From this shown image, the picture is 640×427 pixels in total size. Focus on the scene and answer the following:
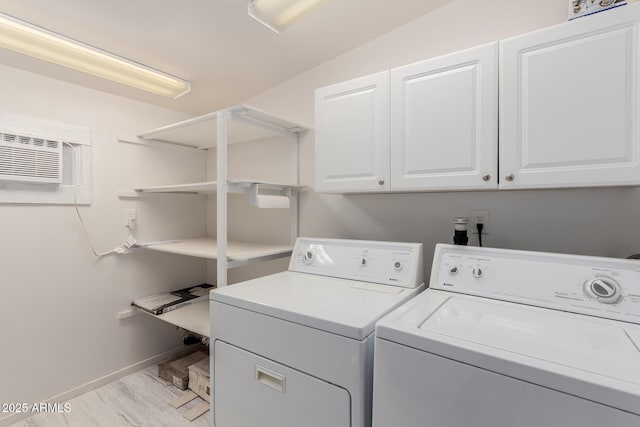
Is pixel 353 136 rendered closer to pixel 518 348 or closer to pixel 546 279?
pixel 546 279

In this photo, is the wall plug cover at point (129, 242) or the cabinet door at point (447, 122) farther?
the wall plug cover at point (129, 242)

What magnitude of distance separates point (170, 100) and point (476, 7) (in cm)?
224

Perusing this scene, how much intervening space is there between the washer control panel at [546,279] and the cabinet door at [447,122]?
0.32 m

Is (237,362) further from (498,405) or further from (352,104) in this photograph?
(352,104)

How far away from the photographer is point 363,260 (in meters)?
1.53

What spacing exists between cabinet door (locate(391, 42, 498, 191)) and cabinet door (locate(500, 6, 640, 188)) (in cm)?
6

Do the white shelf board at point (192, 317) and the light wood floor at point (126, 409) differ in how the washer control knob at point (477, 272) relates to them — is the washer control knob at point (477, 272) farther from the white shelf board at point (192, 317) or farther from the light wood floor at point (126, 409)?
the light wood floor at point (126, 409)

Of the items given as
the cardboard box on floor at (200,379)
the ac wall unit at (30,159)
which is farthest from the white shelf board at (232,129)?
the cardboard box on floor at (200,379)

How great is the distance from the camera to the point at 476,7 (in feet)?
4.95

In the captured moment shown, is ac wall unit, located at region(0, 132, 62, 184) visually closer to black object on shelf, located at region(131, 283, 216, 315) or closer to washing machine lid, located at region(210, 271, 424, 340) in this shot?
black object on shelf, located at region(131, 283, 216, 315)

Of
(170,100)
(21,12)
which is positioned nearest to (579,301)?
(21,12)

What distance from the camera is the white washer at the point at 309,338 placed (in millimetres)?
975

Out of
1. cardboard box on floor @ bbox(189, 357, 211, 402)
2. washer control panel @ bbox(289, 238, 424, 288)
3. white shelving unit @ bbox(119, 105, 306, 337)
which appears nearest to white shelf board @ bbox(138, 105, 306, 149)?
white shelving unit @ bbox(119, 105, 306, 337)

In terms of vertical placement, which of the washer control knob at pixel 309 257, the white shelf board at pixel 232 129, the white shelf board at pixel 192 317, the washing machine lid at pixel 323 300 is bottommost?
the white shelf board at pixel 192 317
